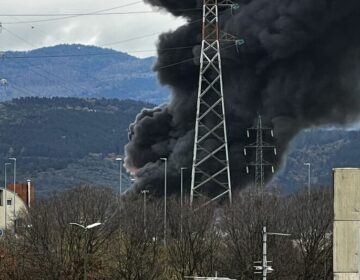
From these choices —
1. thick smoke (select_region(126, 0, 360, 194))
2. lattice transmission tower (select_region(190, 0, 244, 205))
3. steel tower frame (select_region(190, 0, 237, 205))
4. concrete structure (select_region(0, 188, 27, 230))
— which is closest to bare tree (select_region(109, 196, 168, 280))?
steel tower frame (select_region(190, 0, 237, 205))

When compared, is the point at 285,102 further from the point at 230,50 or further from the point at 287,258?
the point at 287,258

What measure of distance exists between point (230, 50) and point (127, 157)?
1204cm

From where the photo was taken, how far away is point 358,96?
90.9 metres

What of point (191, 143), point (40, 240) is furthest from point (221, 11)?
point (40, 240)

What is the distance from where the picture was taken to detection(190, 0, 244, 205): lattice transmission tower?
8725 centimetres

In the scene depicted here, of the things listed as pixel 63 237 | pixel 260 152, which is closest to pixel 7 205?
pixel 63 237

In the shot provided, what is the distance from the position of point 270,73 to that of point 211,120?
17.0 ft

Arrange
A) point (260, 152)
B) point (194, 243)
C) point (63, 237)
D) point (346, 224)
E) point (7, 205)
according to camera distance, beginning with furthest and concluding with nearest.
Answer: point (7, 205), point (260, 152), point (194, 243), point (63, 237), point (346, 224)

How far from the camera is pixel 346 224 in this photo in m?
27.0

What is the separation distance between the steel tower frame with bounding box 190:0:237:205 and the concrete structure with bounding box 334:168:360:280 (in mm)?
58935

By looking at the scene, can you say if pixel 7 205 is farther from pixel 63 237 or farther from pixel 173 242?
pixel 63 237

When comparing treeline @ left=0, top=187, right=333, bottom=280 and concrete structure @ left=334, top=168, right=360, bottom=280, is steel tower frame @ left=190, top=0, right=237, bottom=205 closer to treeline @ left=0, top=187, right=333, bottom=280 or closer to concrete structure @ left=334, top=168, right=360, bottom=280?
treeline @ left=0, top=187, right=333, bottom=280

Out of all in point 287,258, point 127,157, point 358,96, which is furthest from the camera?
point 127,157

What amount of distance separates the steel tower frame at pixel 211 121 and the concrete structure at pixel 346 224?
58.9 m
